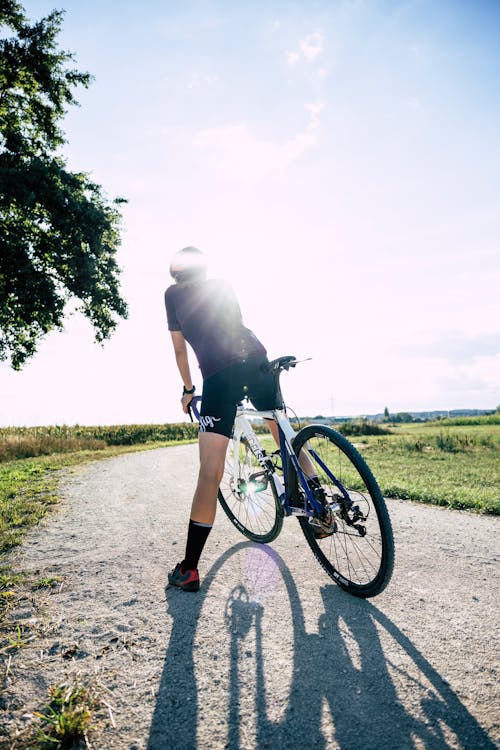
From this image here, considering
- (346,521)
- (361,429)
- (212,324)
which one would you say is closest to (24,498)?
(212,324)

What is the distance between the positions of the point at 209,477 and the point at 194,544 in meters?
0.50

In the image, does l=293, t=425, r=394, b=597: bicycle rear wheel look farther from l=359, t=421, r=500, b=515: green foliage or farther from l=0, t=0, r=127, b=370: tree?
l=0, t=0, r=127, b=370: tree

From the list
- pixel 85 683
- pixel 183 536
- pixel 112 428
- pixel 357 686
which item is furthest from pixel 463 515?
pixel 112 428

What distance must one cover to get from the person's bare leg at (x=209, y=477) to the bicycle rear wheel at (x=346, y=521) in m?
0.60

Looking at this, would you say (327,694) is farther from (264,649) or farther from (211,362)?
(211,362)

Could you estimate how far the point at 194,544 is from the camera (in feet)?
9.43

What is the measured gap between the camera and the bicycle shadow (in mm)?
1513

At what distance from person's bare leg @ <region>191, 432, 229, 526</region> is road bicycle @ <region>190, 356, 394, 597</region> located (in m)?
0.49

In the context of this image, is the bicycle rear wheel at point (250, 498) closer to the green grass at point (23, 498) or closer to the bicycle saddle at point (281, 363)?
the bicycle saddle at point (281, 363)

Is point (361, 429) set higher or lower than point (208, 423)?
lower

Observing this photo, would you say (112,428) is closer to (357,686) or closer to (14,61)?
(14,61)

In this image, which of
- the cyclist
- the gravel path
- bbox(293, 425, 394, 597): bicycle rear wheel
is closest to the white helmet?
the cyclist

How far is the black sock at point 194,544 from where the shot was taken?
284cm

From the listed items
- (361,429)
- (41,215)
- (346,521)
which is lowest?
(361,429)
